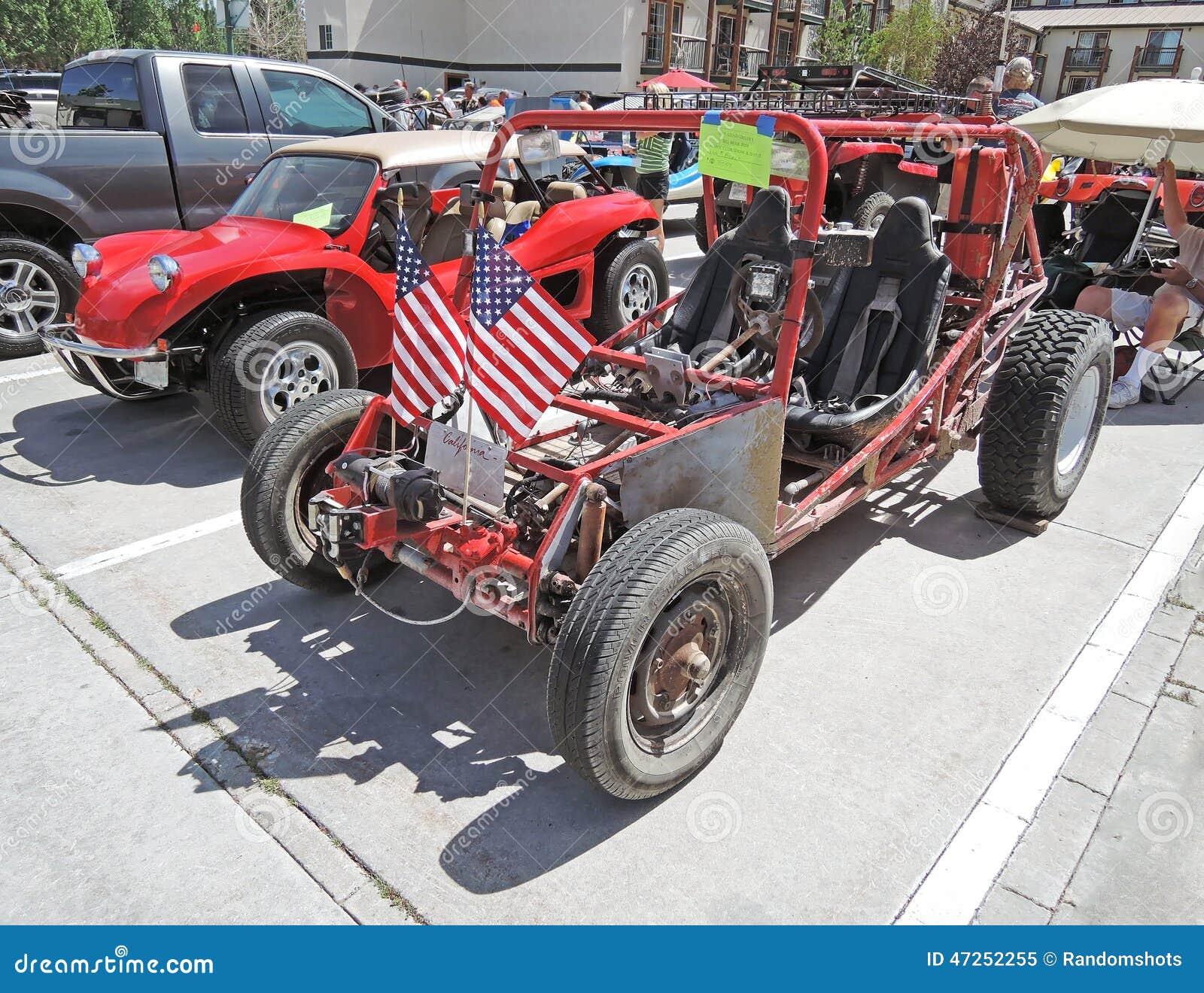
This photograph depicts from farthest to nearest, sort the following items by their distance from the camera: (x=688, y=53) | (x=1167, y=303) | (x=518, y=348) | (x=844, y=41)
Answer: (x=688, y=53)
(x=844, y=41)
(x=1167, y=303)
(x=518, y=348)

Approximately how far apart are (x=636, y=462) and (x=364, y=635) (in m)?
1.53

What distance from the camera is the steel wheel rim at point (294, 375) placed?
506cm

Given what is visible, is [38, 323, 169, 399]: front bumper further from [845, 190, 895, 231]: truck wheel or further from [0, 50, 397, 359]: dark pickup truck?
[845, 190, 895, 231]: truck wheel

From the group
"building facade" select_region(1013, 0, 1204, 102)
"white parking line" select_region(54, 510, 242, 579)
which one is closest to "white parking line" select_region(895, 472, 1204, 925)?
"white parking line" select_region(54, 510, 242, 579)

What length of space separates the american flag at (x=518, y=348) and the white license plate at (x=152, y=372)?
292 cm

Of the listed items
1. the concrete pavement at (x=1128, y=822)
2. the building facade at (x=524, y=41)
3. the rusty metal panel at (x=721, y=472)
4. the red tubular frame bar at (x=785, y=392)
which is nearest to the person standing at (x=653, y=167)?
the red tubular frame bar at (x=785, y=392)

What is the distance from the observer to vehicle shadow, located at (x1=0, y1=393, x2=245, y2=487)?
16.7 ft

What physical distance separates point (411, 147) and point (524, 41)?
89.1ft

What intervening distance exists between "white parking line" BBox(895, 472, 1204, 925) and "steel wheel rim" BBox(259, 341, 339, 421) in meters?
4.01

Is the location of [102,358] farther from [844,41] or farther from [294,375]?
[844,41]

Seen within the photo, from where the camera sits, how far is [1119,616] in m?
3.92

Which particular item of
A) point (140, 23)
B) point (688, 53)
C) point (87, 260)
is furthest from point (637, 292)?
point (140, 23)

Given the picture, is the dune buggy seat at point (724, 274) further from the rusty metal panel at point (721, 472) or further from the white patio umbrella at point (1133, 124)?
the white patio umbrella at point (1133, 124)

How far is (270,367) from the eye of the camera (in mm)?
5035
